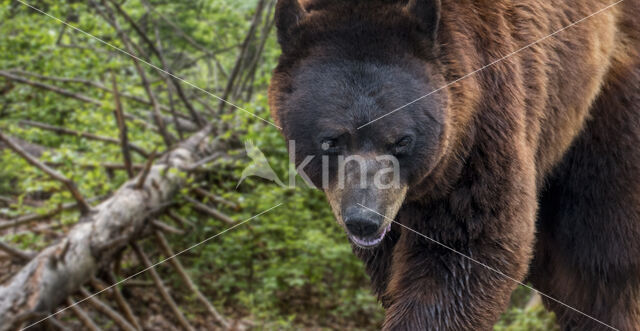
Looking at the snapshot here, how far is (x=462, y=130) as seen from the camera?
2.66 meters

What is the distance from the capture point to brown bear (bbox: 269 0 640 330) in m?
2.46

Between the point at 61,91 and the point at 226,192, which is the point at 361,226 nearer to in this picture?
the point at 226,192

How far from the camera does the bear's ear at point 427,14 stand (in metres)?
2.52

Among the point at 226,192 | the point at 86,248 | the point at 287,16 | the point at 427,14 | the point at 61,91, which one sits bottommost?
the point at 226,192

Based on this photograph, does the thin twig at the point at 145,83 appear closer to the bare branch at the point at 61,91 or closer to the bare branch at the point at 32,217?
the bare branch at the point at 61,91

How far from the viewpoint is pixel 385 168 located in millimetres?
2424

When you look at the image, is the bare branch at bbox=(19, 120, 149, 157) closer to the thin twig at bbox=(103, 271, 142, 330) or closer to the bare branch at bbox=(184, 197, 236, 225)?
the bare branch at bbox=(184, 197, 236, 225)

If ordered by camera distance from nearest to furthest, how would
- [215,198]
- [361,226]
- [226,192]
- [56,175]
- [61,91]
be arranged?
[361,226] → [56,175] → [215,198] → [61,91] → [226,192]

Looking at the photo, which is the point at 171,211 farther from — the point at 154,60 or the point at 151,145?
the point at 154,60

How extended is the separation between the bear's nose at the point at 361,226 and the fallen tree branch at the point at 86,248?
3.01 m

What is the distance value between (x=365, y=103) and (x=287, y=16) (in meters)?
0.53

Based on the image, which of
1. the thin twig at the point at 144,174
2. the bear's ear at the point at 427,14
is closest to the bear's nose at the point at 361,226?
A: the bear's ear at the point at 427,14

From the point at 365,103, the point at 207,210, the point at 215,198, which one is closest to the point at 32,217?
the point at 207,210

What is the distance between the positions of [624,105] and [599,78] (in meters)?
0.19
